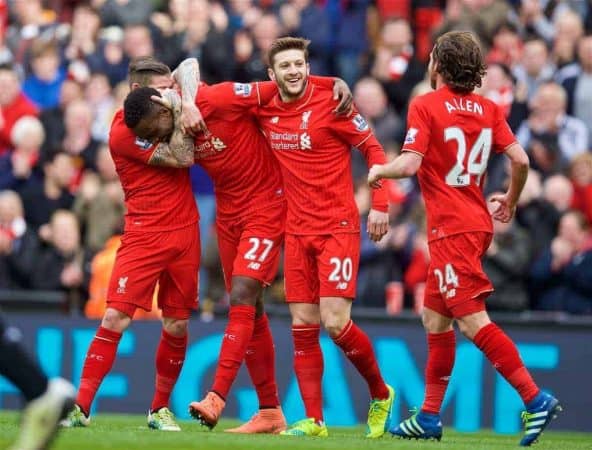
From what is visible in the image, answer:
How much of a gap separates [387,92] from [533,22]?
1.94 metres

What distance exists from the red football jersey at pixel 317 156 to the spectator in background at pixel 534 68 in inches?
258

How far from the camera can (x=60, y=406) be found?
8055 millimetres

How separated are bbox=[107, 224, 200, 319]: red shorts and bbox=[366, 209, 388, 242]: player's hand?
1313mm

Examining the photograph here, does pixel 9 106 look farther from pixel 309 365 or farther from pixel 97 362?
pixel 309 365

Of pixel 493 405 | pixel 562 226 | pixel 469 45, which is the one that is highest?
pixel 469 45

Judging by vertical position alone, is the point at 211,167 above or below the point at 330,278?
above

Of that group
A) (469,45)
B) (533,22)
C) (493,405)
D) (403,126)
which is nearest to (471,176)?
(469,45)

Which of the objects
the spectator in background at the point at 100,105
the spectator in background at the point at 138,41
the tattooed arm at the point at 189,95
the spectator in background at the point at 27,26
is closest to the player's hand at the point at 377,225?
the tattooed arm at the point at 189,95

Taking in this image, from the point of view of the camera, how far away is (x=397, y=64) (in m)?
18.2

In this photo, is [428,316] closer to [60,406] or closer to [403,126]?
[60,406]

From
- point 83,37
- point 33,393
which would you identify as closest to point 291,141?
point 33,393

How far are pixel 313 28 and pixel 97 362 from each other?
865 cm

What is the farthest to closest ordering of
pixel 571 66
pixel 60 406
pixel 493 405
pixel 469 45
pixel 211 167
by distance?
pixel 571 66
pixel 493 405
pixel 211 167
pixel 469 45
pixel 60 406

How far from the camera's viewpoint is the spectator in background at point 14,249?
16.5m
